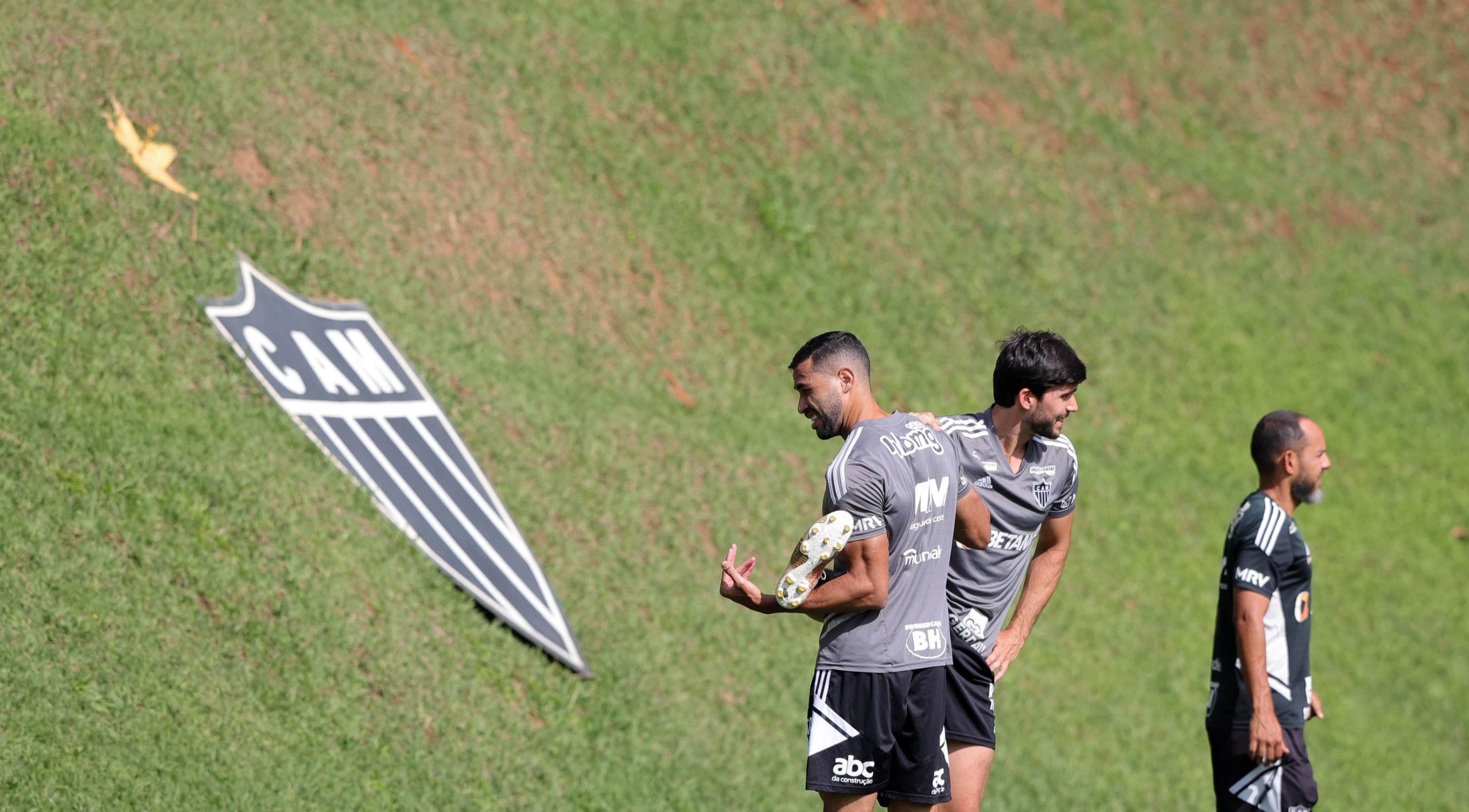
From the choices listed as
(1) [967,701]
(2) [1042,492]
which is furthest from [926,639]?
(2) [1042,492]

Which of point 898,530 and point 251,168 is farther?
point 251,168

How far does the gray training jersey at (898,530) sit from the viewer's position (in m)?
4.93

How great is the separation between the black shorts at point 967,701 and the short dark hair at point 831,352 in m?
1.39

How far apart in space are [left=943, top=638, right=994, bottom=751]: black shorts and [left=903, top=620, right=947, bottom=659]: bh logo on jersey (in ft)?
1.62

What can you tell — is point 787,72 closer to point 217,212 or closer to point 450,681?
point 217,212

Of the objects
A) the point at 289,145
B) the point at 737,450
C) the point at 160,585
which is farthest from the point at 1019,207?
the point at 160,585

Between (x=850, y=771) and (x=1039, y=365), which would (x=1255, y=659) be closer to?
(x=1039, y=365)

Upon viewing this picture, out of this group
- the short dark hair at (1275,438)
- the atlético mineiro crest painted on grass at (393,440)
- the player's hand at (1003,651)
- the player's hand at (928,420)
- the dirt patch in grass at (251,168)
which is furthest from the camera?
the dirt patch in grass at (251,168)

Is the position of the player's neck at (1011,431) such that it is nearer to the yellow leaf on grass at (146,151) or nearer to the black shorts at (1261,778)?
the black shorts at (1261,778)

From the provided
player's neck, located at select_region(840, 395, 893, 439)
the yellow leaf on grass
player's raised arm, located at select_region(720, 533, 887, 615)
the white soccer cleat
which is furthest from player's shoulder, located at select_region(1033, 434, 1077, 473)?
the yellow leaf on grass

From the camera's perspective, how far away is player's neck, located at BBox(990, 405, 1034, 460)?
5.78 m

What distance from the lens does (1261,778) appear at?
6426 millimetres

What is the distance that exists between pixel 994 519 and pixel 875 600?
3.34 feet

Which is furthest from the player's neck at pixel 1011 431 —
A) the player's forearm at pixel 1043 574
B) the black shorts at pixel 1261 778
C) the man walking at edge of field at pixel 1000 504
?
the black shorts at pixel 1261 778
